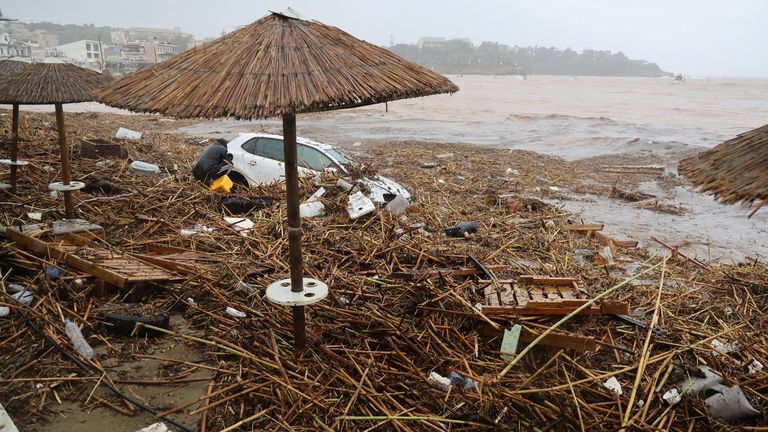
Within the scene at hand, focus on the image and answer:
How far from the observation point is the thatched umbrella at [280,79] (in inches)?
110

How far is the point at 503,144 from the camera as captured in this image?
24875 mm

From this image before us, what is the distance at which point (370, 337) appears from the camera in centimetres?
415

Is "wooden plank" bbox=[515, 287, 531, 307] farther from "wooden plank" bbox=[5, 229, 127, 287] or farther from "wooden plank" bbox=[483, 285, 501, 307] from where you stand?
"wooden plank" bbox=[5, 229, 127, 287]

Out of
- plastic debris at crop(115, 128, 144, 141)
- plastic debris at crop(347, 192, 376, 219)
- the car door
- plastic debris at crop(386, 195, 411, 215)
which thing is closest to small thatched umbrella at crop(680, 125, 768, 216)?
plastic debris at crop(347, 192, 376, 219)

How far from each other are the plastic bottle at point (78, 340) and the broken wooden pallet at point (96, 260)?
24.4 inches

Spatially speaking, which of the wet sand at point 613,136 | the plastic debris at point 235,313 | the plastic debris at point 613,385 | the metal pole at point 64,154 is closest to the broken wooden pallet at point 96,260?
the metal pole at point 64,154

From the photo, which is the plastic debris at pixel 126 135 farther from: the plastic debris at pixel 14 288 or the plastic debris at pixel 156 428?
the plastic debris at pixel 156 428

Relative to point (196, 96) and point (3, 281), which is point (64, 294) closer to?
point (3, 281)

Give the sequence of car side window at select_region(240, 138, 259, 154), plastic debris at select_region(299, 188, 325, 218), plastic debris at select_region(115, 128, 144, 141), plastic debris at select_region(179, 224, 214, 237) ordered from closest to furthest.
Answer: plastic debris at select_region(179, 224, 214, 237) → plastic debris at select_region(299, 188, 325, 218) → car side window at select_region(240, 138, 259, 154) → plastic debris at select_region(115, 128, 144, 141)

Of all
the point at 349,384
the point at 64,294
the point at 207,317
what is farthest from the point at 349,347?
the point at 64,294

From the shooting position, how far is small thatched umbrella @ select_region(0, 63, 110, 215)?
17.9 feet

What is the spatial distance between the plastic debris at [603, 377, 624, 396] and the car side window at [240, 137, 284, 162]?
7.36 metres

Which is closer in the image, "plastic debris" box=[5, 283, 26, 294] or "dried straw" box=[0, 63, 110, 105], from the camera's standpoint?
"plastic debris" box=[5, 283, 26, 294]

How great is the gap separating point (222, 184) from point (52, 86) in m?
3.36
